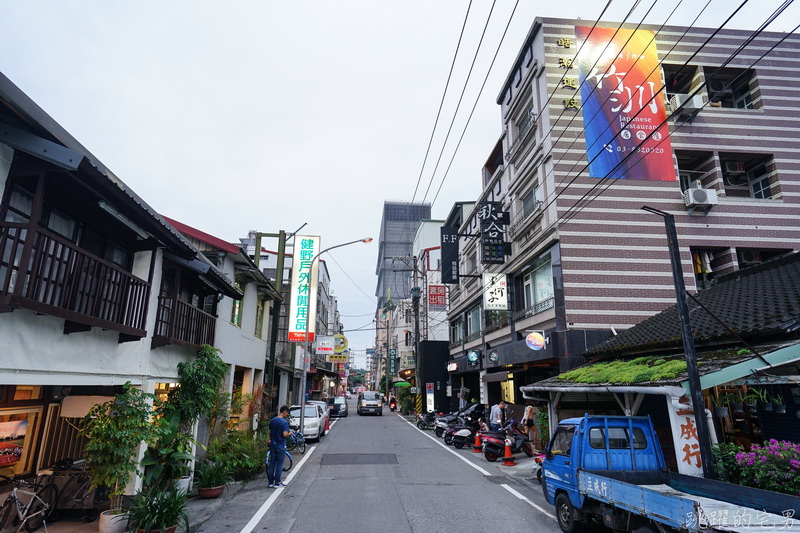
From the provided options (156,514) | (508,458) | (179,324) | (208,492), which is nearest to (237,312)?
(179,324)

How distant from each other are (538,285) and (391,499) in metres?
12.4

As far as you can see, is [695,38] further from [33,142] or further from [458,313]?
[33,142]

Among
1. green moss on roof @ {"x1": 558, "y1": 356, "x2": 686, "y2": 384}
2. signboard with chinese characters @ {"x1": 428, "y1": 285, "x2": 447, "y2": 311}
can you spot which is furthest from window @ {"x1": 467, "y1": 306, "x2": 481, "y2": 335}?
green moss on roof @ {"x1": 558, "y1": 356, "x2": 686, "y2": 384}

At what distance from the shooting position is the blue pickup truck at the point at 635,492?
4646 mm

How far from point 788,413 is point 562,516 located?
516 cm

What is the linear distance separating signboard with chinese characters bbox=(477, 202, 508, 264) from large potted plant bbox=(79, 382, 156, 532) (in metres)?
16.7

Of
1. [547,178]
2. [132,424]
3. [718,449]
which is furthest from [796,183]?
[132,424]

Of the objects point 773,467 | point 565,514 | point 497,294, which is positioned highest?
point 497,294

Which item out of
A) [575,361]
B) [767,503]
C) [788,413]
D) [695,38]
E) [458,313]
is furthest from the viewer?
[458,313]

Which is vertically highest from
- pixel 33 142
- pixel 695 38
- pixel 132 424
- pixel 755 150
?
pixel 695 38

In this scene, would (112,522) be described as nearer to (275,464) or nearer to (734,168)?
(275,464)

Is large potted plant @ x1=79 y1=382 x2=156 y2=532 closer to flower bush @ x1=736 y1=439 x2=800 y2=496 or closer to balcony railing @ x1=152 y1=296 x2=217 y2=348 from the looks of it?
balcony railing @ x1=152 y1=296 x2=217 y2=348

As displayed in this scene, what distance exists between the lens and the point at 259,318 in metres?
20.0

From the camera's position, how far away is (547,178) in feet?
60.0
